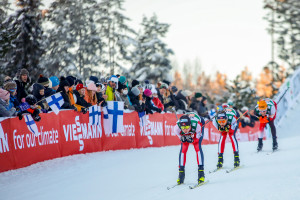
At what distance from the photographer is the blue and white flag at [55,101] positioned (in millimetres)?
10891

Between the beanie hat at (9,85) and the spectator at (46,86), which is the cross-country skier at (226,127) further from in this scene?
the beanie hat at (9,85)

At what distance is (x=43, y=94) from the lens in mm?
11062

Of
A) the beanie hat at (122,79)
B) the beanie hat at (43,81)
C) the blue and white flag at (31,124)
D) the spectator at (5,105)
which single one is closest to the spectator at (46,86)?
the beanie hat at (43,81)

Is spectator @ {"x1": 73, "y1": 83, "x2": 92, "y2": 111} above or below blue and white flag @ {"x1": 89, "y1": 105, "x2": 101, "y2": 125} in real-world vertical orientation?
above

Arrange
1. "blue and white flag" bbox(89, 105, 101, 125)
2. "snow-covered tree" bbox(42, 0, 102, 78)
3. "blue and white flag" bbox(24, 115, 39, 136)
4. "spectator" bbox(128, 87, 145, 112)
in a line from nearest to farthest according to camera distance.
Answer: "blue and white flag" bbox(24, 115, 39, 136) → "blue and white flag" bbox(89, 105, 101, 125) → "spectator" bbox(128, 87, 145, 112) → "snow-covered tree" bbox(42, 0, 102, 78)

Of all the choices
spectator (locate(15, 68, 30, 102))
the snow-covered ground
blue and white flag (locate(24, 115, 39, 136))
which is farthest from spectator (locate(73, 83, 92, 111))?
blue and white flag (locate(24, 115, 39, 136))

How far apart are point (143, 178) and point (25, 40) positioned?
19226mm

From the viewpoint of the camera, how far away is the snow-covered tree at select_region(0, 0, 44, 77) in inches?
1038

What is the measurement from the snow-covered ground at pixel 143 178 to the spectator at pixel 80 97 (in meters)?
1.38

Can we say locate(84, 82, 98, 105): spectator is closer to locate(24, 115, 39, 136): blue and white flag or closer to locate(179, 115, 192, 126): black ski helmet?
locate(24, 115, 39, 136): blue and white flag

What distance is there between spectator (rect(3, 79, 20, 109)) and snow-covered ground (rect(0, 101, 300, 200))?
5.13ft

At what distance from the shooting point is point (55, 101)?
1105cm

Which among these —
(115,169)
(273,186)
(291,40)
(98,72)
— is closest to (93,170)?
(115,169)

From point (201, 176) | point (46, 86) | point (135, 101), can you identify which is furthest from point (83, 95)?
point (201, 176)
